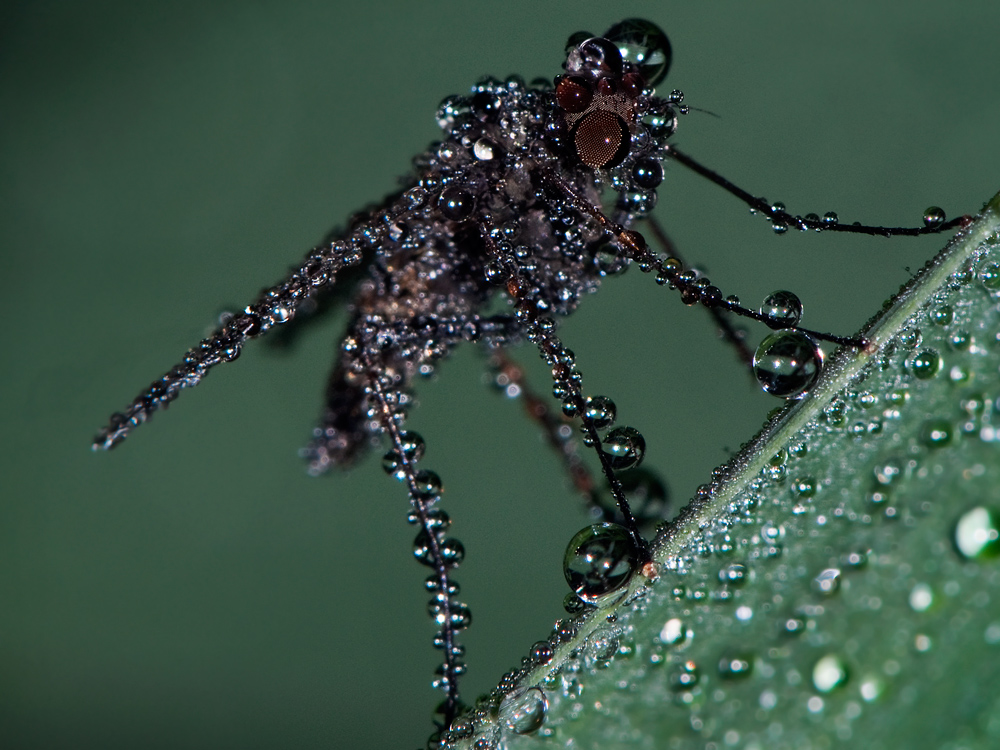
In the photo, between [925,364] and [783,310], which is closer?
[925,364]

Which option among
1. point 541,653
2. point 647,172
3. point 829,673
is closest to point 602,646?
point 541,653

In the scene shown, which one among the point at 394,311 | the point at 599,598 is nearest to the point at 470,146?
the point at 394,311

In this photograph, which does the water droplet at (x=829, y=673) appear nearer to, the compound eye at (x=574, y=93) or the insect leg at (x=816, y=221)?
the insect leg at (x=816, y=221)

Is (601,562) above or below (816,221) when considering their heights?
below

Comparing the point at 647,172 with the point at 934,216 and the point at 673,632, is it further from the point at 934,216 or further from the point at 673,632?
the point at 673,632

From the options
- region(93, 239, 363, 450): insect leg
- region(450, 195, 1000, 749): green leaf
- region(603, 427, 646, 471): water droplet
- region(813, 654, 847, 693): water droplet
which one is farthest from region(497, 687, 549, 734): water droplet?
region(93, 239, 363, 450): insect leg

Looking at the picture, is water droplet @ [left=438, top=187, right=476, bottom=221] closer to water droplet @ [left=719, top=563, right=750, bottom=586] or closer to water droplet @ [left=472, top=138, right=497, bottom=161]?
water droplet @ [left=472, top=138, right=497, bottom=161]
